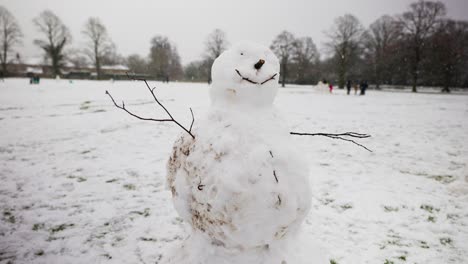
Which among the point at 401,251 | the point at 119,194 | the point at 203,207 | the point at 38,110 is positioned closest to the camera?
the point at 203,207

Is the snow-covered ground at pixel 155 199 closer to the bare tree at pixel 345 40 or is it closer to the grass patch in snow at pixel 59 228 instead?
the grass patch in snow at pixel 59 228

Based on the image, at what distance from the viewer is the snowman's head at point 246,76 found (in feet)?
5.74

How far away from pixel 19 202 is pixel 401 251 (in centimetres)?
557

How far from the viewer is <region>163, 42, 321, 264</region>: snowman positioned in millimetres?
1596

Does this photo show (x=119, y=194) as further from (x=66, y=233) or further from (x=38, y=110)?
(x=38, y=110)

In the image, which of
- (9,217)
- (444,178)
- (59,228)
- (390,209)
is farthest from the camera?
(444,178)

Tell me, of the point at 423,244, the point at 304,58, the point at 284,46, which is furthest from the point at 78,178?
the point at 304,58

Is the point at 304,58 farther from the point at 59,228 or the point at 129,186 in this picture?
the point at 59,228

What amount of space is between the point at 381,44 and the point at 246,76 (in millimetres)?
60890

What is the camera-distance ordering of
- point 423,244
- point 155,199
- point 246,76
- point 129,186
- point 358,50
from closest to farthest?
point 246,76 → point 423,244 → point 155,199 → point 129,186 → point 358,50

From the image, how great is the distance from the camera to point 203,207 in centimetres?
169

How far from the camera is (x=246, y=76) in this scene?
1737 mm

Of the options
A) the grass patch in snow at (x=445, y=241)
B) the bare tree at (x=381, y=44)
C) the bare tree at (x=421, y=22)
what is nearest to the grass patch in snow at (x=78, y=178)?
the grass patch in snow at (x=445, y=241)

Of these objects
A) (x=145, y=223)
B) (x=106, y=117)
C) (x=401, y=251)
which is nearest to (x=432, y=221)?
(x=401, y=251)
